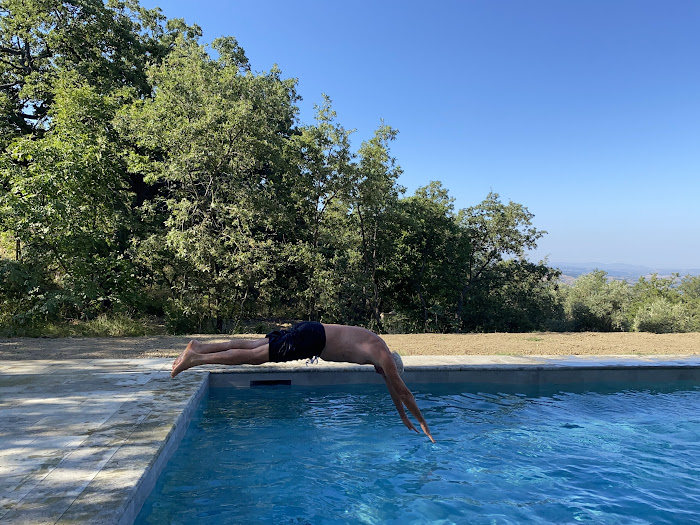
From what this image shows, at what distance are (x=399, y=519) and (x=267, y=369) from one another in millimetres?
3614

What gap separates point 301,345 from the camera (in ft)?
11.4

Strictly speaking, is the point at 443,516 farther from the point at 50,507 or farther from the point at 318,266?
the point at 318,266

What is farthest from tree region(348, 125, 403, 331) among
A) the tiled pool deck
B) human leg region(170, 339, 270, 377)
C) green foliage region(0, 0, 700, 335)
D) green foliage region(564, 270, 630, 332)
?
human leg region(170, 339, 270, 377)

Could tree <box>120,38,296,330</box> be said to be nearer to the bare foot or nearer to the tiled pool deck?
the tiled pool deck

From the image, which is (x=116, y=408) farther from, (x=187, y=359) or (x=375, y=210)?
(x=375, y=210)

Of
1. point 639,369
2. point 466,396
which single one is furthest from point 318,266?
point 639,369

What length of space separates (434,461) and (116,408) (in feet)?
11.3

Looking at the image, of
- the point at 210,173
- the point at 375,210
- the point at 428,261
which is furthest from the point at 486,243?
the point at 210,173

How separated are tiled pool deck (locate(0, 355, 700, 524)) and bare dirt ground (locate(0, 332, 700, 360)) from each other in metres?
0.75

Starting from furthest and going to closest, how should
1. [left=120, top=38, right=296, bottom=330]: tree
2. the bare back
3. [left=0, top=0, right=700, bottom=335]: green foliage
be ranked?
[left=120, top=38, right=296, bottom=330]: tree < [left=0, top=0, right=700, bottom=335]: green foliage < the bare back

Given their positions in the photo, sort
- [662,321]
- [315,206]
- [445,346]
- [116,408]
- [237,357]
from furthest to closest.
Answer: [662,321]
[315,206]
[445,346]
[116,408]
[237,357]

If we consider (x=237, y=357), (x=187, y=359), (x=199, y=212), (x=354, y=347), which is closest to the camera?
(x=354, y=347)

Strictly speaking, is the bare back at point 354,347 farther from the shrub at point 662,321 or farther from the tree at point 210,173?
the shrub at point 662,321

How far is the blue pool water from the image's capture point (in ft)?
12.1
